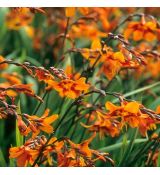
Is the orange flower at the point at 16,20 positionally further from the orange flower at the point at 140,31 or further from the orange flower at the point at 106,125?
the orange flower at the point at 106,125

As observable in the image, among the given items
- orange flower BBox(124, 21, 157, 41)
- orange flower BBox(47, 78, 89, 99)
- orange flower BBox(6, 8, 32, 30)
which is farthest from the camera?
orange flower BBox(6, 8, 32, 30)

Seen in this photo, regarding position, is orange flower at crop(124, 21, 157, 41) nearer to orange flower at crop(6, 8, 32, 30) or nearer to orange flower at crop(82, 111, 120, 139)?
orange flower at crop(82, 111, 120, 139)

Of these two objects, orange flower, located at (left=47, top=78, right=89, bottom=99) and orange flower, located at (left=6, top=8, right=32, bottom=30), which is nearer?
orange flower, located at (left=47, top=78, right=89, bottom=99)

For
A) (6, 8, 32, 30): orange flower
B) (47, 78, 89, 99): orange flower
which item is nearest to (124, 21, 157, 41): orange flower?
(47, 78, 89, 99): orange flower

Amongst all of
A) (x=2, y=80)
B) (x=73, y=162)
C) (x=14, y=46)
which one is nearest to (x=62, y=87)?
(x=73, y=162)

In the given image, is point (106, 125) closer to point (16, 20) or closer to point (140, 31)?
point (140, 31)

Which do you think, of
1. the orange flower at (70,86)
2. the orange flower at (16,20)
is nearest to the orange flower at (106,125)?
the orange flower at (70,86)

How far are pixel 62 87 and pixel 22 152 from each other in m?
0.32

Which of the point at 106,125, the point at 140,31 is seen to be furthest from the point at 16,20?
the point at 106,125

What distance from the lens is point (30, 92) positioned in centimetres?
217

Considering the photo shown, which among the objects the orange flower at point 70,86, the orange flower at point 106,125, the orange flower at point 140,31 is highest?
the orange flower at point 140,31

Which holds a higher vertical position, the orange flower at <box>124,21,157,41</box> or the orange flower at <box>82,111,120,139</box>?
the orange flower at <box>124,21,157,41</box>

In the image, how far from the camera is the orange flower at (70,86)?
2219mm

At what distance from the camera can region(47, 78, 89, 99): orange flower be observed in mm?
2219
